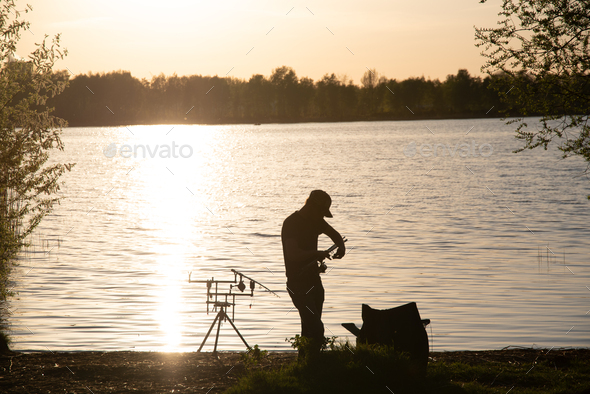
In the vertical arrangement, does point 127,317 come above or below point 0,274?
below

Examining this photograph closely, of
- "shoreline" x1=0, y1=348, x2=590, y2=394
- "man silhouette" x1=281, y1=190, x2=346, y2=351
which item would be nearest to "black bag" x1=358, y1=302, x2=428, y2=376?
"man silhouette" x1=281, y1=190, x2=346, y2=351

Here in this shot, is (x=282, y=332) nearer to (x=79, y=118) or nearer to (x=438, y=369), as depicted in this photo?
(x=438, y=369)

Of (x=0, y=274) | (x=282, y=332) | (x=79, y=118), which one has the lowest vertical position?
(x=282, y=332)

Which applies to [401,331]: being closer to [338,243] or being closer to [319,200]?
[338,243]

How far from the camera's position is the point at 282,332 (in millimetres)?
11672

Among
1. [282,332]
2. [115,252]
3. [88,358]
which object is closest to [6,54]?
[88,358]

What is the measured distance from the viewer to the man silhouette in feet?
24.2

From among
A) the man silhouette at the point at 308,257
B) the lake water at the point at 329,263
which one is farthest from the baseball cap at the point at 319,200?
the lake water at the point at 329,263

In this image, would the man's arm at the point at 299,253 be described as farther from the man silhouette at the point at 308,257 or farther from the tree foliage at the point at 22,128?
the tree foliage at the point at 22,128

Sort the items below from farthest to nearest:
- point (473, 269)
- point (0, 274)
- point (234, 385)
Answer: point (473, 269) → point (0, 274) → point (234, 385)

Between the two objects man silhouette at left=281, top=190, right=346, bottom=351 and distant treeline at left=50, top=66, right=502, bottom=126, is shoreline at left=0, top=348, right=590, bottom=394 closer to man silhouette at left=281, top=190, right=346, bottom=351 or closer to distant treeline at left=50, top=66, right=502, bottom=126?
man silhouette at left=281, top=190, right=346, bottom=351

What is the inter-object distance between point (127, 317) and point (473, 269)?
33.6ft

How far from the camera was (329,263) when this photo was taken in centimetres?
1948

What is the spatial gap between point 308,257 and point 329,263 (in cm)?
1223
